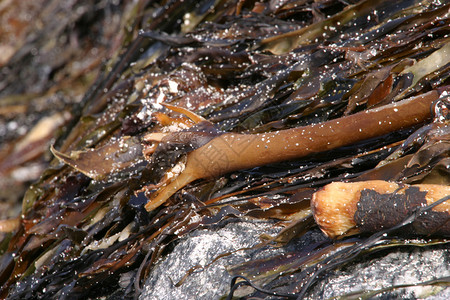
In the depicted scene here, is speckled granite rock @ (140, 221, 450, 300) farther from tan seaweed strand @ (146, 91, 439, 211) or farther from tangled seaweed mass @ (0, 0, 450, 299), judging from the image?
tan seaweed strand @ (146, 91, 439, 211)

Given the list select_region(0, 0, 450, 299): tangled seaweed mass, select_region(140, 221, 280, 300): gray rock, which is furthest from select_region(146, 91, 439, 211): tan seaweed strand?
select_region(140, 221, 280, 300): gray rock

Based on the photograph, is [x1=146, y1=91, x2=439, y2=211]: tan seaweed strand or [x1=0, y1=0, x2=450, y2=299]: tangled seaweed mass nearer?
[x1=0, y1=0, x2=450, y2=299]: tangled seaweed mass

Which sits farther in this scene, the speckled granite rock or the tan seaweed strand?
the tan seaweed strand

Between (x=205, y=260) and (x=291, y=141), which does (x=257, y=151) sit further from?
(x=205, y=260)

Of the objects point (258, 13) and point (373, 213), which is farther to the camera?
point (258, 13)

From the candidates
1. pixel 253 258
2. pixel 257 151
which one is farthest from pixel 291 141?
pixel 253 258

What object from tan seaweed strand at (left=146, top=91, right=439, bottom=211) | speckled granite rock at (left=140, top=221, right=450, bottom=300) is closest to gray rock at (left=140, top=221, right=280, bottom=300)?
speckled granite rock at (left=140, top=221, right=450, bottom=300)

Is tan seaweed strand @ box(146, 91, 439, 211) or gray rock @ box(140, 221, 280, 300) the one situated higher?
tan seaweed strand @ box(146, 91, 439, 211)

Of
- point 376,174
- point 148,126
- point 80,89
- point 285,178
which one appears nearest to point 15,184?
point 80,89

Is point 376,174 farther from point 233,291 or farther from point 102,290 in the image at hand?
point 102,290
